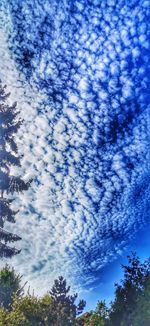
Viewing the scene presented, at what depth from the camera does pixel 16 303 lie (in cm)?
2556

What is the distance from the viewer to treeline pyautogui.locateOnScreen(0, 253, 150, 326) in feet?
53.4

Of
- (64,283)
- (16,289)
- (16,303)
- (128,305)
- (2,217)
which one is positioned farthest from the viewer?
(128,305)

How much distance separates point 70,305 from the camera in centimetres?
1602

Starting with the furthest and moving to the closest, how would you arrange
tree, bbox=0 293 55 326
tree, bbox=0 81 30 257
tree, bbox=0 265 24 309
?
tree, bbox=0 265 24 309, tree, bbox=0 293 55 326, tree, bbox=0 81 30 257

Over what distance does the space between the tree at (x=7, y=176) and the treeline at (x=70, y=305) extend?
4.03 metres

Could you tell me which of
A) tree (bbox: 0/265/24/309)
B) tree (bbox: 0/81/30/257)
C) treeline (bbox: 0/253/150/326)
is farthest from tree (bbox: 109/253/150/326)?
tree (bbox: 0/81/30/257)

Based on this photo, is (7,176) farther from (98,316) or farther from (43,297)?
(98,316)

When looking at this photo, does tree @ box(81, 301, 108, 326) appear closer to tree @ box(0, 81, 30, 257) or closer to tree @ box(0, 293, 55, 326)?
tree @ box(0, 293, 55, 326)

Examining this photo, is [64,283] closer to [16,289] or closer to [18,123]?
[18,123]

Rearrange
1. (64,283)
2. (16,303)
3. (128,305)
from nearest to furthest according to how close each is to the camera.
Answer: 1. (64,283)
2. (16,303)
3. (128,305)

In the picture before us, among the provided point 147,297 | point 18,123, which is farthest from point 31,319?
point 147,297

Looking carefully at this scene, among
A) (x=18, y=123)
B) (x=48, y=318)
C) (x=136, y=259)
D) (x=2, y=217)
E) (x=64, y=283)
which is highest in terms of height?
(x=136, y=259)

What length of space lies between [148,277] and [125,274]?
3550 mm

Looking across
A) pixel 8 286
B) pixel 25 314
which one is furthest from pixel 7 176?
pixel 8 286
